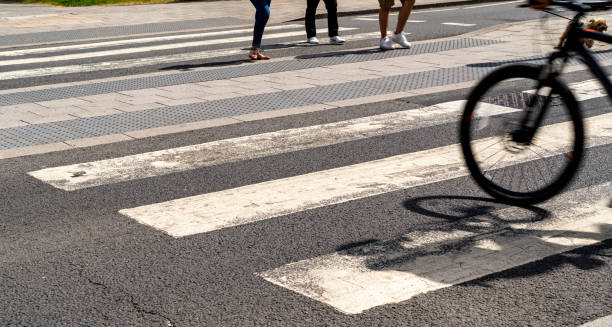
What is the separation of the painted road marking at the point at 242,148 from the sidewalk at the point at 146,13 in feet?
31.3

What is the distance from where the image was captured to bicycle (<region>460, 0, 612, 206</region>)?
4211 millimetres

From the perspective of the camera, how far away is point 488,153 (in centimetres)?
471

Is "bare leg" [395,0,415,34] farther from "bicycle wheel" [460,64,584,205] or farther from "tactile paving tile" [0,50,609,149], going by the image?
"bicycle wheel" [460,64,584,205]

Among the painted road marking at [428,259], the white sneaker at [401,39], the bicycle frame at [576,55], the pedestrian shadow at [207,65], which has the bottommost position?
the pedestrian shadow at [207,65]

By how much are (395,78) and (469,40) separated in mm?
3269

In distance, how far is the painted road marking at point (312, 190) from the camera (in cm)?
446

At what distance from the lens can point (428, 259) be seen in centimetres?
386

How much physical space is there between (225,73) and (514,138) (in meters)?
5.79

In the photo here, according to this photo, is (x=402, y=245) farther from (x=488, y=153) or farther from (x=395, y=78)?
(x=395, y=78)

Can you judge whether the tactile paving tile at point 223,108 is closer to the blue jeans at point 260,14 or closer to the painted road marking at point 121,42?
the blue jeans at point 260,14

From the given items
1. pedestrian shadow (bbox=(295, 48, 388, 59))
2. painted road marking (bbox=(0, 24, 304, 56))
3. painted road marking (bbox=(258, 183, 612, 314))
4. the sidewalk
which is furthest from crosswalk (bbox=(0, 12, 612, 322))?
the sidewalk

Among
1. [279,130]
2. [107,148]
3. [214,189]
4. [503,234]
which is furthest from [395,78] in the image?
[503,234]

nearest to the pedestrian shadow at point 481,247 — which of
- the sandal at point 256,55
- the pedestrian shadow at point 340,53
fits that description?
the sandal at point 256,55

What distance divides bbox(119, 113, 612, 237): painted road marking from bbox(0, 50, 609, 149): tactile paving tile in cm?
217
